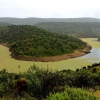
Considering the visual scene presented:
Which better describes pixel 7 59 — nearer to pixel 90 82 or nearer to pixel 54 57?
pixel 54 57

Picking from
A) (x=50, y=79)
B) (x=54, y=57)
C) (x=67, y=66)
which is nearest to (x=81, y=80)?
(x=50, y=79)

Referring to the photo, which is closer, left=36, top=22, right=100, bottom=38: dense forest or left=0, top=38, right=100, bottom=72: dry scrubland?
left=0, top=38, right=100, bottom=72: dry scrubland

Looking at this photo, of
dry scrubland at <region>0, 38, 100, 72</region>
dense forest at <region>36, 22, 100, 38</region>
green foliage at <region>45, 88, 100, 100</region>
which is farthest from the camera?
dense forest at <region>36, 22, 100, 38</region>

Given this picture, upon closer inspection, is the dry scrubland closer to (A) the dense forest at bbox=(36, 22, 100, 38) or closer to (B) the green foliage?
(B) the green foliage

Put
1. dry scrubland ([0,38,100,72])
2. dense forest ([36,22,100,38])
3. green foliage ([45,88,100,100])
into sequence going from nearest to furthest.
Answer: green foliage ([45,88,100,100])
dry scrubland ([0,38,100,72])
dense forest ([36,22,100,38])

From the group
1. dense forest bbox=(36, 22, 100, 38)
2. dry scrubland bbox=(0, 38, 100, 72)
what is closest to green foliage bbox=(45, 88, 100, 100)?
dry scrubland bbox=(0, 38, 100, 72)

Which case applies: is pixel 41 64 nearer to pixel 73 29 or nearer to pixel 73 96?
pixel 73 96

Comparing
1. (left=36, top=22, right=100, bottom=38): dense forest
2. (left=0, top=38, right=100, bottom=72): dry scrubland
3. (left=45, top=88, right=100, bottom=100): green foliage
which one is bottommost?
(left=0, top=38, right=100, bottom=72): dry scrubland

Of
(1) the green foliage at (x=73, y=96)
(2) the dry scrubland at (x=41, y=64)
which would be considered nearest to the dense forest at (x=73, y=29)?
(2) the dry scrubland at (x=41, y=64)

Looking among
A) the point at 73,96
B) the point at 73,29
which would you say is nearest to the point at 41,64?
the point at 73,96

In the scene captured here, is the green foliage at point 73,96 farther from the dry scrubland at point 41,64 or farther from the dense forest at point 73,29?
the dense forest at point 73,29

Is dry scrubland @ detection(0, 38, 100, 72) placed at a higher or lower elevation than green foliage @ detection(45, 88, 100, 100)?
lower

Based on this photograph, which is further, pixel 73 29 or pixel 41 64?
pixel 73 29
